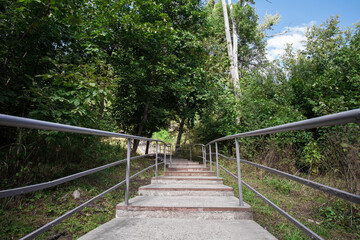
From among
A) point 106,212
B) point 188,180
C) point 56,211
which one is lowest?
point 106,212

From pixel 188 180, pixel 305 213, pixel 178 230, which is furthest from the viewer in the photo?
pixel 188 180

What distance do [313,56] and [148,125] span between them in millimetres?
10423

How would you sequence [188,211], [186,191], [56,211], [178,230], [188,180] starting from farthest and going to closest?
1. [188,180]
2. [56,211]
3. [186,191]
4. [188,211]
5. [178,230]

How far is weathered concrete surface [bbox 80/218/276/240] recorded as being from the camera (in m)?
1.54

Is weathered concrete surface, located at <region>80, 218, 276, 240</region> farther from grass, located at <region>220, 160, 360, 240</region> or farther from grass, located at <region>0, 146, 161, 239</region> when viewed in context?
grass, located at <region>0, 146, 161, 239</region>

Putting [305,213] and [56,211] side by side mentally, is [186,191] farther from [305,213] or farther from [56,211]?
[305,213]

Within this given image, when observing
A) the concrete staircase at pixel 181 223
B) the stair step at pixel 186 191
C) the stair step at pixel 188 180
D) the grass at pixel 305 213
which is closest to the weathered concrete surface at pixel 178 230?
the concrete staircase at pixel 181 223

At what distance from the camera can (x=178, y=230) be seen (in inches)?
65.6

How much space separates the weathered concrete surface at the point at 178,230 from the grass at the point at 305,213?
1.22 meters

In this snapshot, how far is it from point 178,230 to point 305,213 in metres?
3.15

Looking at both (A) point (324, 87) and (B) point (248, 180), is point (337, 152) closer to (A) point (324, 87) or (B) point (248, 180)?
(B) point (248, 180)

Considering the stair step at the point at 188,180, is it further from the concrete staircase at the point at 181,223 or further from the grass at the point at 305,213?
the concrete staircase at the point at 181,223

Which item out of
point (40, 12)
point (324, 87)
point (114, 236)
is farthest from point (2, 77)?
point (324, 87)

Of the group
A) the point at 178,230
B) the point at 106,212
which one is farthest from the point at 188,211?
the point at 106,212
